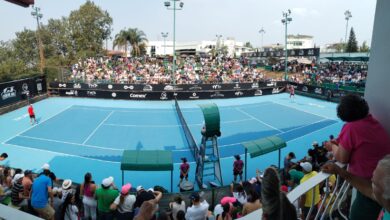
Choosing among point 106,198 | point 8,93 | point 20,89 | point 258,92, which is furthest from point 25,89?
point 106,198

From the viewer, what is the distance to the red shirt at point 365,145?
2.63 meters

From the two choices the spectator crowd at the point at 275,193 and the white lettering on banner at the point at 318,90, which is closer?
the spectator crowd at the point at 275,193

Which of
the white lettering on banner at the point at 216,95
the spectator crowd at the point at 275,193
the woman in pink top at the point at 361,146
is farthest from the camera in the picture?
the white lettering on banner at the point at 216,95

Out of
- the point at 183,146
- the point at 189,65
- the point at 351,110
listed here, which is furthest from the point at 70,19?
the point at 351,110

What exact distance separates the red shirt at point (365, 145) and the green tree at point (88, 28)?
230ft

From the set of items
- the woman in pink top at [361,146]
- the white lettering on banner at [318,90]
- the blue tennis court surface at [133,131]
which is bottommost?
the blue tennis court surface at [133,131]

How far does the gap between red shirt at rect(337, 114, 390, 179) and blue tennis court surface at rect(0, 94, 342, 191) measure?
11.1m

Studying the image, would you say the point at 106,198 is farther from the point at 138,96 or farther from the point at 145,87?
the point at 138,96

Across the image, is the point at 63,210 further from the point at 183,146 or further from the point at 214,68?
the point at 214,68

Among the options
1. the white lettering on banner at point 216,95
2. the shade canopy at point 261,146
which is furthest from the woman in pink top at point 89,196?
the white lettering on banner at point 216,95

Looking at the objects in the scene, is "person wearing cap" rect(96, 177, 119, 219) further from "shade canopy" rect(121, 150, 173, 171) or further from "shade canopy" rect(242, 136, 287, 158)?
"shade canopy" rect(242, 136, 287, 158)

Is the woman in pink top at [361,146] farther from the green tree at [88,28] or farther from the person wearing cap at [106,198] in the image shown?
the green tree at [88,28]

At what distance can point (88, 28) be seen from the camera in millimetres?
70062

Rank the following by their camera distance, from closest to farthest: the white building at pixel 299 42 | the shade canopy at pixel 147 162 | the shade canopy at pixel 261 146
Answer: the shade canopy at pixel 147 162 → the shade canopy at pixel 261 146 → the white building at pixel 299 42
